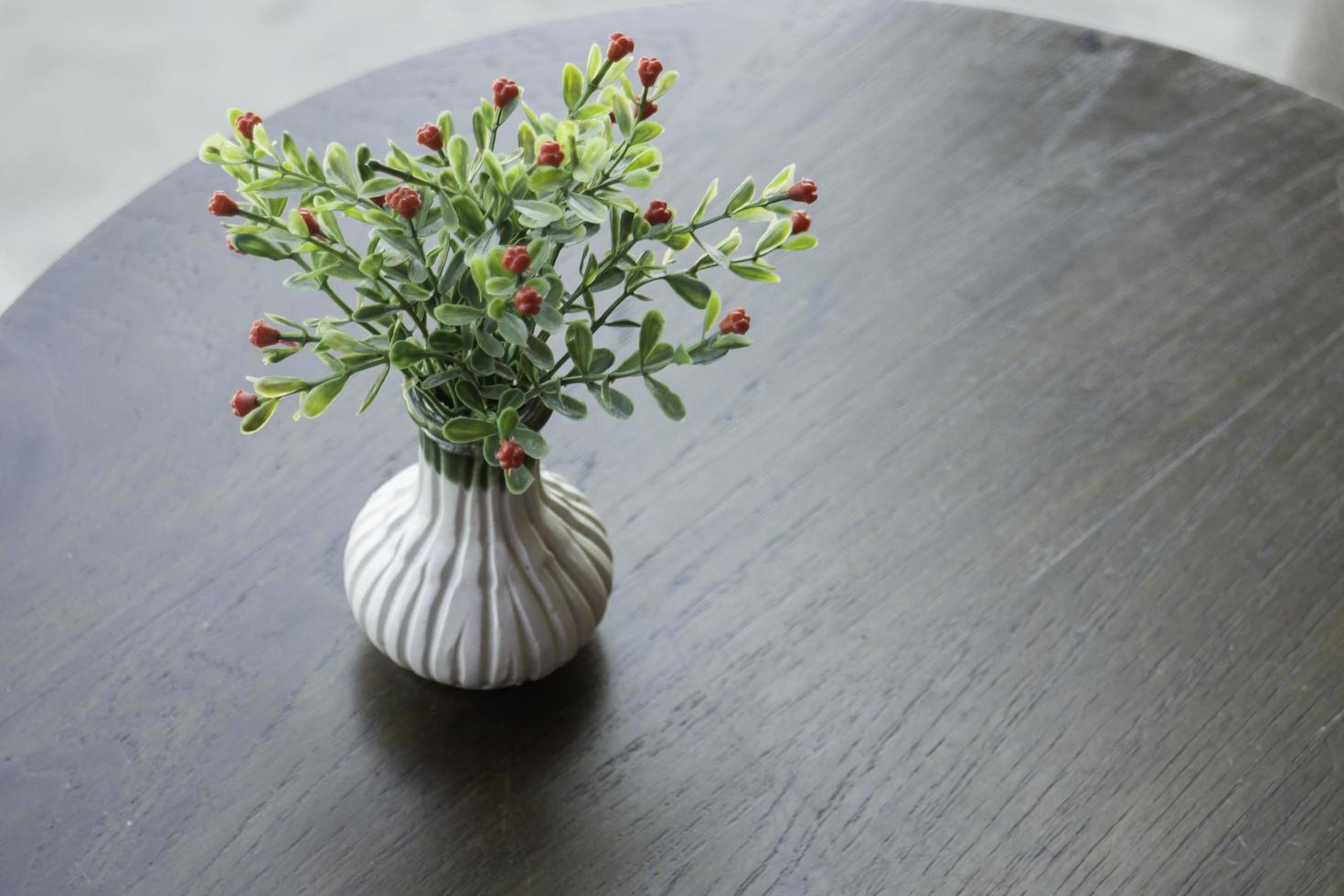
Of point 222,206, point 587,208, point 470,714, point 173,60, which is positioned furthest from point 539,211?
point 173,60

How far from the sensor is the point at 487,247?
0.59 meters

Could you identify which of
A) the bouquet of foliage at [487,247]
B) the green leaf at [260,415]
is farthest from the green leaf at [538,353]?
the green leaf at [260,415]

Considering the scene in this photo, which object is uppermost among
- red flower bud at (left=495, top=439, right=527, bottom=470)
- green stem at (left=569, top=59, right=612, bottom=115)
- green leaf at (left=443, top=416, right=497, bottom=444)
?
green stem at (left=569, top=59, right=612, bottom=115)

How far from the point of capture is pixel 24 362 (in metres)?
0.89

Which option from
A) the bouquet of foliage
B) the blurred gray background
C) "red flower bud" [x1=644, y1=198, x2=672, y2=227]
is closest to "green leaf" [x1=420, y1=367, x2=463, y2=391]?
the bouquet of foliage

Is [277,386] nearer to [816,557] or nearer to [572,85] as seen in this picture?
[572,85]

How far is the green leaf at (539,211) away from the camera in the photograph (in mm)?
575

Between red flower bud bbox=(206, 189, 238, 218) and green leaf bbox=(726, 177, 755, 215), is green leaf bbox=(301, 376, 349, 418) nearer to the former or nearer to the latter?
red flower bud bbox=(206, 189, 238, 218)

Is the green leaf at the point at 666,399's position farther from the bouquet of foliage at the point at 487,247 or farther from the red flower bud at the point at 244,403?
the red flower bud at the point at 244,403

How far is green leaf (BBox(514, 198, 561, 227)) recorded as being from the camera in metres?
0.58

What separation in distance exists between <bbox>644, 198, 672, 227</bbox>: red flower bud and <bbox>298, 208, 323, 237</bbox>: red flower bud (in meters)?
0.13

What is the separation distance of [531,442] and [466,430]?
3 cm

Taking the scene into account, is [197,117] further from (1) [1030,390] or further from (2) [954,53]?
(1) [1030,390]

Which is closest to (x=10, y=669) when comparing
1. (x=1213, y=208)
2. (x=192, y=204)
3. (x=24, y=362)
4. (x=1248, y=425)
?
(x=24, y=362)
